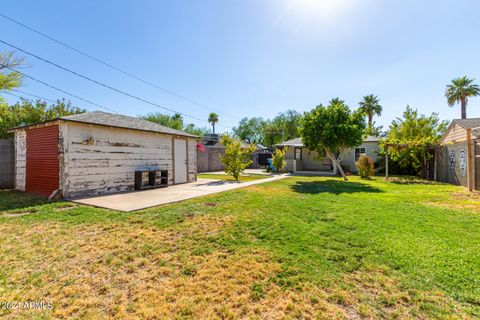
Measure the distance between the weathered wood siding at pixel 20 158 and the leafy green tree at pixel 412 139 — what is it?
1861 cm

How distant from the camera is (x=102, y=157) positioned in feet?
27.2

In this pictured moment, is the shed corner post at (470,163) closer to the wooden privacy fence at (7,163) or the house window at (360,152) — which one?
the house window at (360,152)

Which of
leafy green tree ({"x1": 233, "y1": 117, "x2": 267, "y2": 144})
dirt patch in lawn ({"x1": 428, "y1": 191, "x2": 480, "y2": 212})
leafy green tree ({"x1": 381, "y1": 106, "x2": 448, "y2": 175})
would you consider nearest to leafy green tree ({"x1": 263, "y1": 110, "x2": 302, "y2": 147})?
leafy green tree ({"x1": 233, "y1": 117, "x2": 267, "y2": 144})

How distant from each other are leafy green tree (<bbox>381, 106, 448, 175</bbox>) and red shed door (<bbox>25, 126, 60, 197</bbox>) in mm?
16848

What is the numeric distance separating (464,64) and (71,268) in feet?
49.6

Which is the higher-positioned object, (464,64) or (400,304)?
(464,64)

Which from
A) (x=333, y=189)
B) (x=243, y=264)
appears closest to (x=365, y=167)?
(x=333, y=189)

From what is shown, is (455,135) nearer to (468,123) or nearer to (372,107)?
(468,123)

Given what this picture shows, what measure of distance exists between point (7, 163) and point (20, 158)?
1.13 metres

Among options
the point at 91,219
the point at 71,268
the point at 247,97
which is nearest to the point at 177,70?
the point at 247,97

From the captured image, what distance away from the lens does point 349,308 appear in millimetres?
2066

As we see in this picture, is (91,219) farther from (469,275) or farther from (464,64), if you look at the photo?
(464,64)

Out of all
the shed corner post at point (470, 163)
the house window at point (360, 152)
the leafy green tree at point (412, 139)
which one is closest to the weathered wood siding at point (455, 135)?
the leafy green tree at point (412, 139)

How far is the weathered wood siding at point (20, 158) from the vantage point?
873cm
